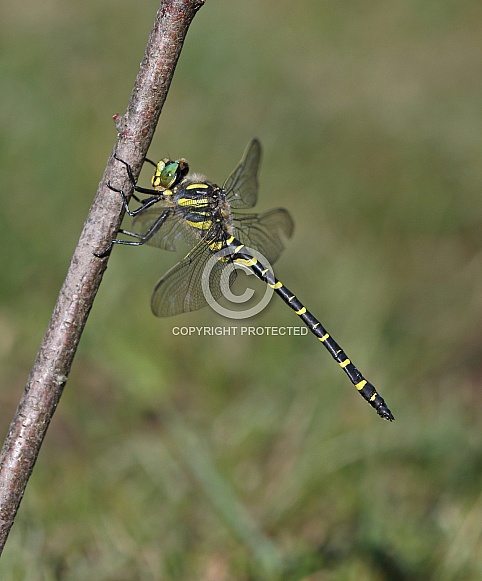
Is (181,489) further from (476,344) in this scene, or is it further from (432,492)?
(476,344)

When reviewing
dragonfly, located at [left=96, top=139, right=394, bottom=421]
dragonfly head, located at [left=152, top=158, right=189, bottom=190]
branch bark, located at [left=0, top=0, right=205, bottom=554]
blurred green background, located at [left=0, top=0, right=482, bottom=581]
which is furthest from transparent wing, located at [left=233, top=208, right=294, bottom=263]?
branch bark, located at [left=0, top=0, right=205, bottom=554]

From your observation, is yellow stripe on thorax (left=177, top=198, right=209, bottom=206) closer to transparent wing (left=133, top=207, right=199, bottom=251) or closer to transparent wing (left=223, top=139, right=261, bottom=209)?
transparent wing (left=133, top=207, right=199, bottom=251)

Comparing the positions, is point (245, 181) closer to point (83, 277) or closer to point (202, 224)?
point (202, 224)

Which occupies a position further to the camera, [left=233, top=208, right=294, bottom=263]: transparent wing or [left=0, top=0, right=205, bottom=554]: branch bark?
[left=233, top=208, right=294, bottom=263]: transparent wing

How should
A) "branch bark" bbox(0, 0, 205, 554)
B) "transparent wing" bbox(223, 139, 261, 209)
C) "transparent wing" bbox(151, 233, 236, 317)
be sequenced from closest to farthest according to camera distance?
1. "branch bark" bbox(0, 0, 205, 554)
2. "transparent wing" bbox(151, 233, 236, 317)
3. "transparent wing" bbox(223, 139, 261, 209)

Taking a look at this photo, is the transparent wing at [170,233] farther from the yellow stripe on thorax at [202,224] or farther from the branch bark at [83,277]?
the branch bark at [83,277]

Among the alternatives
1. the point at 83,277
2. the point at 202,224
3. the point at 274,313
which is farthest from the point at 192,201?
the point at 274,313

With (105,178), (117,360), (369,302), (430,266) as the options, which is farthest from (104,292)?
(105,178)

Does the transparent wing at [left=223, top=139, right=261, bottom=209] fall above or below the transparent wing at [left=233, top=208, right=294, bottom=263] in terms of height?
above
